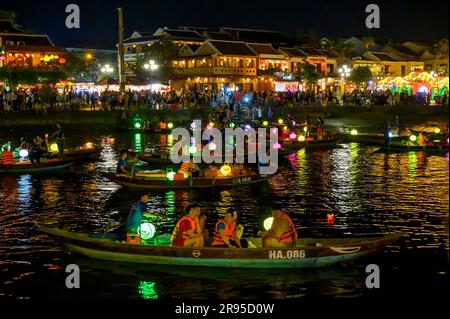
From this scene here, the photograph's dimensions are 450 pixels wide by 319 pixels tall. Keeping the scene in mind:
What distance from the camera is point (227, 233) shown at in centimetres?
1336

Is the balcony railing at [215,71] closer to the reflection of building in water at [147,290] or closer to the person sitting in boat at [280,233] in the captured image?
the person sitting in boat at [280,233]

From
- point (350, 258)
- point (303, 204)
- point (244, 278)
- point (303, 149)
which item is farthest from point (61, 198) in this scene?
point (303, 149)

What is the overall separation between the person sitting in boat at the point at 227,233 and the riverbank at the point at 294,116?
31021 mm

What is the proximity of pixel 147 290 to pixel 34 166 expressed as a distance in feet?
50.6

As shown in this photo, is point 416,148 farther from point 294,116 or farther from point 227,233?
point 227,233

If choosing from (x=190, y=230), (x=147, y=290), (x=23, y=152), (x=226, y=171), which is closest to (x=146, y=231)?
(x=190, y=230)

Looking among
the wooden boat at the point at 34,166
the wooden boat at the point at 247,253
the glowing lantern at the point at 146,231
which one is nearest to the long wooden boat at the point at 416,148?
the wooden boat at the point at 34,166

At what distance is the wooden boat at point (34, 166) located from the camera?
26078 mm

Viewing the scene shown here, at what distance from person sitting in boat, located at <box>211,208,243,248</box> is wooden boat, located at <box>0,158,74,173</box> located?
15366mm

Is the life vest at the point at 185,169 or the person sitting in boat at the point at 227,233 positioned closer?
the person sitting in boat at the point at 227,233

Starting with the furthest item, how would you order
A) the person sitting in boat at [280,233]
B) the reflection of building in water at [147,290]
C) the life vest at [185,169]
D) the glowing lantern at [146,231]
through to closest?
the life vest at [185,169] → the glowing lantern at [146,231] → the person sitting in boat at [280,233] → the reflection of building in water at [147,290]

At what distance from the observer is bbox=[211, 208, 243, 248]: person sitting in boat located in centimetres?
1333

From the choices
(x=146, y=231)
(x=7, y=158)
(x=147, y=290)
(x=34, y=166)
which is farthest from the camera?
(x=34, y=166)
